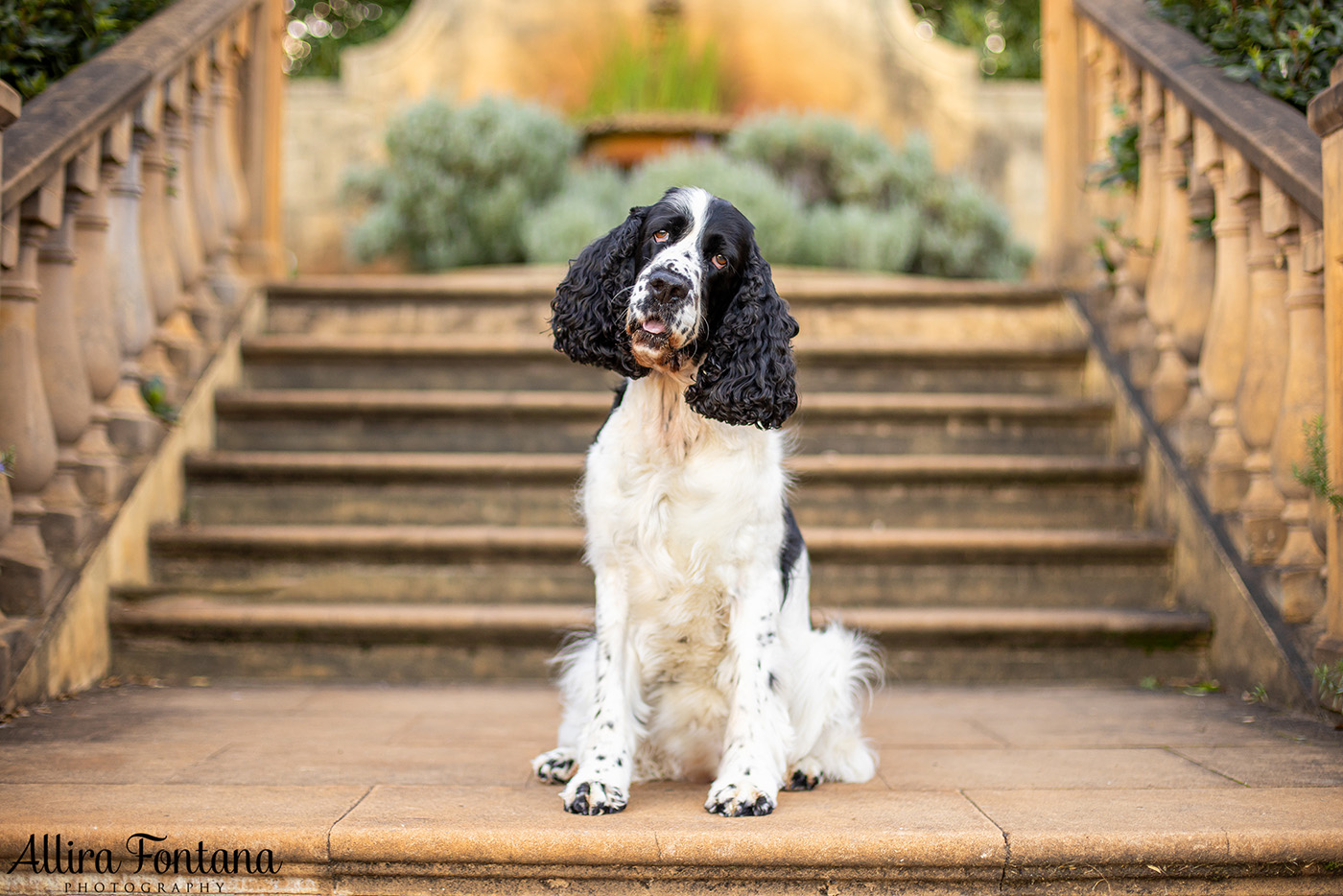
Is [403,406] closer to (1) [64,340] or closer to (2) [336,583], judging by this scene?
(2) [336,583]

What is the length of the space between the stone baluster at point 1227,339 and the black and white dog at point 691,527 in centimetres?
170

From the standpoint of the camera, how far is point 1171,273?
377 centimetres

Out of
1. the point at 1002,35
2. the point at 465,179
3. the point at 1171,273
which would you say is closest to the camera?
the point at 1171,273

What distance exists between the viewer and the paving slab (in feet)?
6.34

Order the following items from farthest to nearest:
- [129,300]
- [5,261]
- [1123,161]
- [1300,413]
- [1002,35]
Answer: [1002,35] < [1123,161] < [129,300] < [1300,413] < [5,261]

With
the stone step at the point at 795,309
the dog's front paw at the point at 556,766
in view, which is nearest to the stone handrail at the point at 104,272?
the stone step at the point at 795,309

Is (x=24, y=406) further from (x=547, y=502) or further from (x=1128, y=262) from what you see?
(x=1128, y=262)

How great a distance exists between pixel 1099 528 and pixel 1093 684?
27.8 inches

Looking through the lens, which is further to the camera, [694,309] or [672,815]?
[694,309]

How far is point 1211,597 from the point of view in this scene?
3.34m

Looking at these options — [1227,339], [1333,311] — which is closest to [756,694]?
[1333,311]

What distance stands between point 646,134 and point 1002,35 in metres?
5.87

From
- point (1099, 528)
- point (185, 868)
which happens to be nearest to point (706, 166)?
point (1099, 528)

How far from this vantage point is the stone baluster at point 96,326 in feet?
11.0
